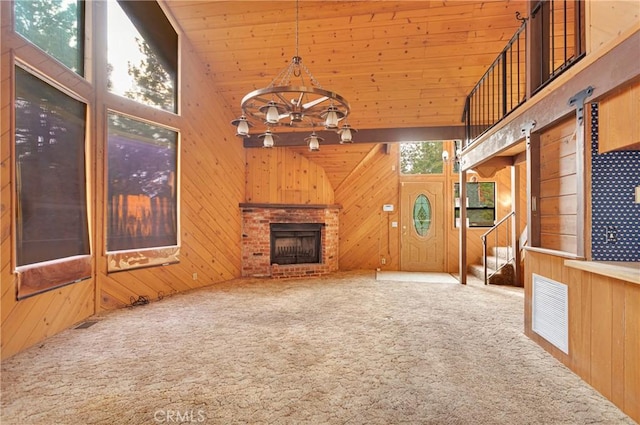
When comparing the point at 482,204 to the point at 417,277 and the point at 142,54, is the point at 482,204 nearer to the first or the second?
the point at 417,277

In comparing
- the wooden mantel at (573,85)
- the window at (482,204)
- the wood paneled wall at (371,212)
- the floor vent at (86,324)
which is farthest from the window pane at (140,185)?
the window at (482,204)

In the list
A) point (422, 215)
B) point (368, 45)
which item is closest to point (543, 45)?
point (368, 45)

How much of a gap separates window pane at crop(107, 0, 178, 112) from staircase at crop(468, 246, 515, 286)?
6.53 m

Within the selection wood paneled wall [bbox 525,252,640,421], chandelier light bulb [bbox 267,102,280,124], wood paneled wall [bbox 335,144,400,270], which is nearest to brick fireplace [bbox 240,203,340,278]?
wood paneled wall [bbox 335,144,400,270]

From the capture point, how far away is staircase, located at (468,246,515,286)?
18.8ft

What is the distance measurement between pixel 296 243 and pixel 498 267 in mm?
4210

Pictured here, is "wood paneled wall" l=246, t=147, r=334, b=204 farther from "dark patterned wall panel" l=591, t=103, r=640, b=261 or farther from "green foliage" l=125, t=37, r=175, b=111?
"dark patterned wall panel" l=591, t=103, r=640, b=261

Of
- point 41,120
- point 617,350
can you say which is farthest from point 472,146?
point 41,120

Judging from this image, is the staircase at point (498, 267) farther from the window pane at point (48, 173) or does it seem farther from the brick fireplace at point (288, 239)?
the window pane at point (48, 173)

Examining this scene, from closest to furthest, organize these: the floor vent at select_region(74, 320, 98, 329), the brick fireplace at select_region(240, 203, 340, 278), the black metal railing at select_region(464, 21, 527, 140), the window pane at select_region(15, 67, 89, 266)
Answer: the window pane at select_region(15, 67, 89, 266), the floor vent at select_region(74, 320, 98, 329), the black metal railing at select_region(464, 21, 527, 140), the brick fireplace at select_region(240, 203, 340, 278)

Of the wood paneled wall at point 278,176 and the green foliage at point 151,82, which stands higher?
the green foliage at point 151,82

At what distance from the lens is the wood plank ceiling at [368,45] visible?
14.2ft

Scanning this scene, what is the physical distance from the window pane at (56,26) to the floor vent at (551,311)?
5.36 metres

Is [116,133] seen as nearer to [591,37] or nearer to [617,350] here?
[591,37]
